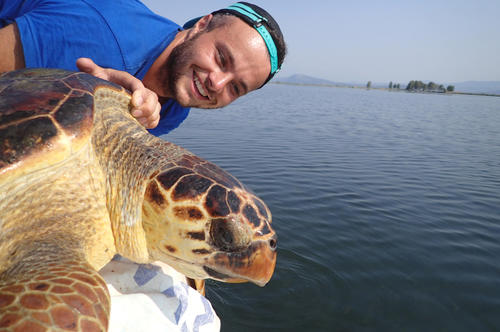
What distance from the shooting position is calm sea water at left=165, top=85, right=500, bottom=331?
289cm

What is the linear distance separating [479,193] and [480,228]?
6.36 ft

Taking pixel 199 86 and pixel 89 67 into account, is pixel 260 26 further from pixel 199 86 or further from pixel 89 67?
pixel 89 67

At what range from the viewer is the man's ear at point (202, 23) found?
9.17 feet

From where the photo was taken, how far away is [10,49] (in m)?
1.85

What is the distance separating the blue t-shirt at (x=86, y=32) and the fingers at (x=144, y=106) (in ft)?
1.45

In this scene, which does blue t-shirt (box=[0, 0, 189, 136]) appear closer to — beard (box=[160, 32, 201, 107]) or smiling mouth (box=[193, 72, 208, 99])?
beard (box=[160, 32, 201, 107])

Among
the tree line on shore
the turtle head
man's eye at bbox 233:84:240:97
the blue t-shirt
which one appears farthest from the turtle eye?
the tree line on shore

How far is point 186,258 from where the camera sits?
1.50m

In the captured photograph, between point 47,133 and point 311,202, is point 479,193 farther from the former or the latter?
point 47,133

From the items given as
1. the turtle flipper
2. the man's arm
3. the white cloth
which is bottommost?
the white cloth

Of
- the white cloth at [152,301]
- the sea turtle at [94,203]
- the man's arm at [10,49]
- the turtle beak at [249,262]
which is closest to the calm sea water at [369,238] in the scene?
the white cloth at [152,301]

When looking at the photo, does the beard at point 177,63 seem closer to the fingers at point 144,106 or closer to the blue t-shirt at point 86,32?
the blue t-shirt at point 86,32

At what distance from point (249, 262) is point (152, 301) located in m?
0.51

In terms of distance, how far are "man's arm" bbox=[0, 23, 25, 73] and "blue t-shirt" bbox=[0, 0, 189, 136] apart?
0.06 meters
